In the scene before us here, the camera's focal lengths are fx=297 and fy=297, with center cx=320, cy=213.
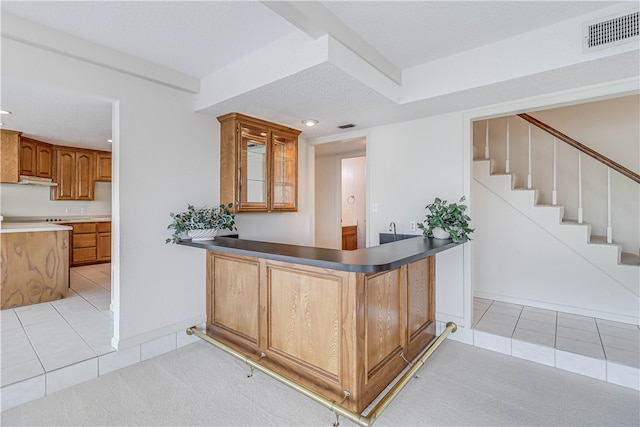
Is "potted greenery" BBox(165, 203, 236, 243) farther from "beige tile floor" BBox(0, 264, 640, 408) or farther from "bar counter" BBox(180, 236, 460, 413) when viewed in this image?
"beige tile floor" BBox(0, 264, 640, 408)

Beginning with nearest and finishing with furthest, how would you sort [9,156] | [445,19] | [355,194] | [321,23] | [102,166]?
[321,23], [445,19], [9,156], [102,166], [355,194]

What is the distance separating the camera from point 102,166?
5.83 m

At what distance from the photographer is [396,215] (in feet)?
11.2

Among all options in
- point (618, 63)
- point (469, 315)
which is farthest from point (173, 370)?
point (618, 63)

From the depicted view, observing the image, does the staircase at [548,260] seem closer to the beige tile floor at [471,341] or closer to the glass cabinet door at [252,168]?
the beige tile floor at [471,341]

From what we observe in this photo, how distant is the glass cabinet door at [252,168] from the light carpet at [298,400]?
160cm

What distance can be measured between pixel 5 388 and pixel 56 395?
11.0 inches

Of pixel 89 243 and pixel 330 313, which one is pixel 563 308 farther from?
pixel 89 243

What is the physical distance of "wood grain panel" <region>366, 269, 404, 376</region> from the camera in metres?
1.89

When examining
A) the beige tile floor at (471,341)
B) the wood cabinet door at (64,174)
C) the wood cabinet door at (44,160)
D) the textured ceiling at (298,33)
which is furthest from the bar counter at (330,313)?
the wood cabinet door at (64,174)

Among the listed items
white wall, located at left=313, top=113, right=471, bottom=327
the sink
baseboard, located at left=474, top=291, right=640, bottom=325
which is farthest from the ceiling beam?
baseboard, located at left=474, top=291, right=640, bottom=325

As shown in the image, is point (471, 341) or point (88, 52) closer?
point (88, 52)

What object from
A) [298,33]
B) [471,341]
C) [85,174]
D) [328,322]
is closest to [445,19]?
[298,33]

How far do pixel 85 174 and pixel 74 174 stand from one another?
0.16 meters
